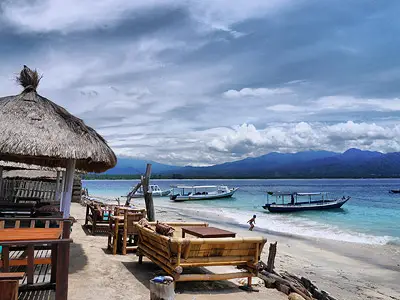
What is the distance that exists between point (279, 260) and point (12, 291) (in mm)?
11994

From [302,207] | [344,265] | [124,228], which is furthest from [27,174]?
[302,207]

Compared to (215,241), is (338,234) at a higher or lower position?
lower

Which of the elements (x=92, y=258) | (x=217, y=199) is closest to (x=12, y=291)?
(x=92, y=258)

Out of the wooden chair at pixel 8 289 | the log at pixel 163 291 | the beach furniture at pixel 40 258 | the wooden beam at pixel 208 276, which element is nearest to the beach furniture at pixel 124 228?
the wooden beam at pixel 208 276

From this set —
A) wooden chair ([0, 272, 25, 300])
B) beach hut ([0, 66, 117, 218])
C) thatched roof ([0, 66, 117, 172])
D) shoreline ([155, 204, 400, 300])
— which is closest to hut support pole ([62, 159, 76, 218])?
beach hut ([0, 66, 117, 218])

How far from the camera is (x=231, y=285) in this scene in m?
7.58

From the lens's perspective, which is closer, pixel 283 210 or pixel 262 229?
pixel 262 229

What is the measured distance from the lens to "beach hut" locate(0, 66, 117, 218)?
23.7 feet

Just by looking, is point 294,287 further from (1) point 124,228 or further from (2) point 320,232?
(2) point 320,232

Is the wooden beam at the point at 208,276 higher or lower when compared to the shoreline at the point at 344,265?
higher

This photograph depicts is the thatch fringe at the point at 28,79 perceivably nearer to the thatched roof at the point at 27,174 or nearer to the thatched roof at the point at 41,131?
the thatched roof at the point at 41,131

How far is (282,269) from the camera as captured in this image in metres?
12.2

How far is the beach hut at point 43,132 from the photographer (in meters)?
7.22

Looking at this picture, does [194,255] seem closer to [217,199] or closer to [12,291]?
[12,291]
